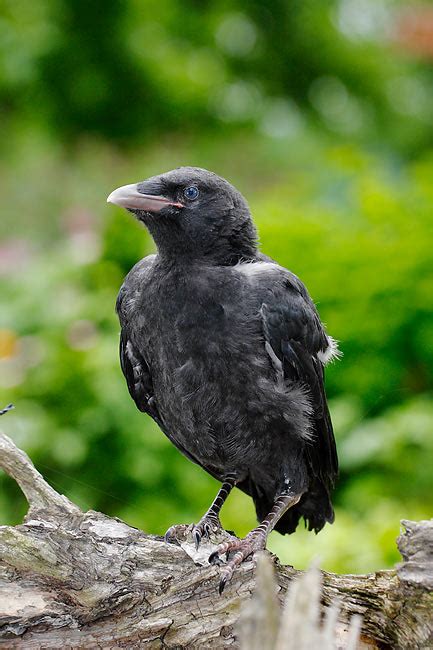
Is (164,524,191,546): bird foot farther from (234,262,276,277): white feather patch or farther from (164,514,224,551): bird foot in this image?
(234,262,276,277): white feather patch

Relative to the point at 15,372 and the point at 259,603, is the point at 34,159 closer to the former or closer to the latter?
the point at 15,372

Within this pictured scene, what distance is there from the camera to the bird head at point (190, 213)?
291 centimetres

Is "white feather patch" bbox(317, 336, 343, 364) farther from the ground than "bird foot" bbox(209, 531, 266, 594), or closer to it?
farther from the ground

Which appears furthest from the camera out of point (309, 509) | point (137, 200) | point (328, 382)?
point (328, 382)

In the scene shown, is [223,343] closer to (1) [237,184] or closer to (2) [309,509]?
(2) [309,509]

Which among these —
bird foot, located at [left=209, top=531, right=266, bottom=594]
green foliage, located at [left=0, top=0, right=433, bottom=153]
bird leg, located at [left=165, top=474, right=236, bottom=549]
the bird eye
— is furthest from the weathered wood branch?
green foliage, located at [left=0, top=0, right=433, bottom=153]

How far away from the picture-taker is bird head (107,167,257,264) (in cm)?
291

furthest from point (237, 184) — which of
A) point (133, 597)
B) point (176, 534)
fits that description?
point (133, 597)

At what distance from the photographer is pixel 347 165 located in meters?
8.09

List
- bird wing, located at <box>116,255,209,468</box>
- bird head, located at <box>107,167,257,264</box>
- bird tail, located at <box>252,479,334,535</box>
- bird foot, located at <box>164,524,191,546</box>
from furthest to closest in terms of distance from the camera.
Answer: bird tail, located at <box>252,479,334,535</box>, bird wing, located at <box>116,255,209,468</box>, bird head, located at <box>107,167,257,264</box>, bird foot, located at <box>164,524,191,546</box>

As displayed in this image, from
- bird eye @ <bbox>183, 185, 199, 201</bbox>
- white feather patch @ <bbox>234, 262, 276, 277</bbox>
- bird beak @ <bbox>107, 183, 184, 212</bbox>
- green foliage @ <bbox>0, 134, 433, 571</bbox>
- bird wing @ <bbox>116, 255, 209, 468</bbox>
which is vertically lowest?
bird wing @ <bbox>116, 255, 209, 468</bbox>

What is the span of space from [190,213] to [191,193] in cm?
7

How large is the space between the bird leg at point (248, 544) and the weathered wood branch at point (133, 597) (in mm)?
26

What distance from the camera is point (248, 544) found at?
278cm
